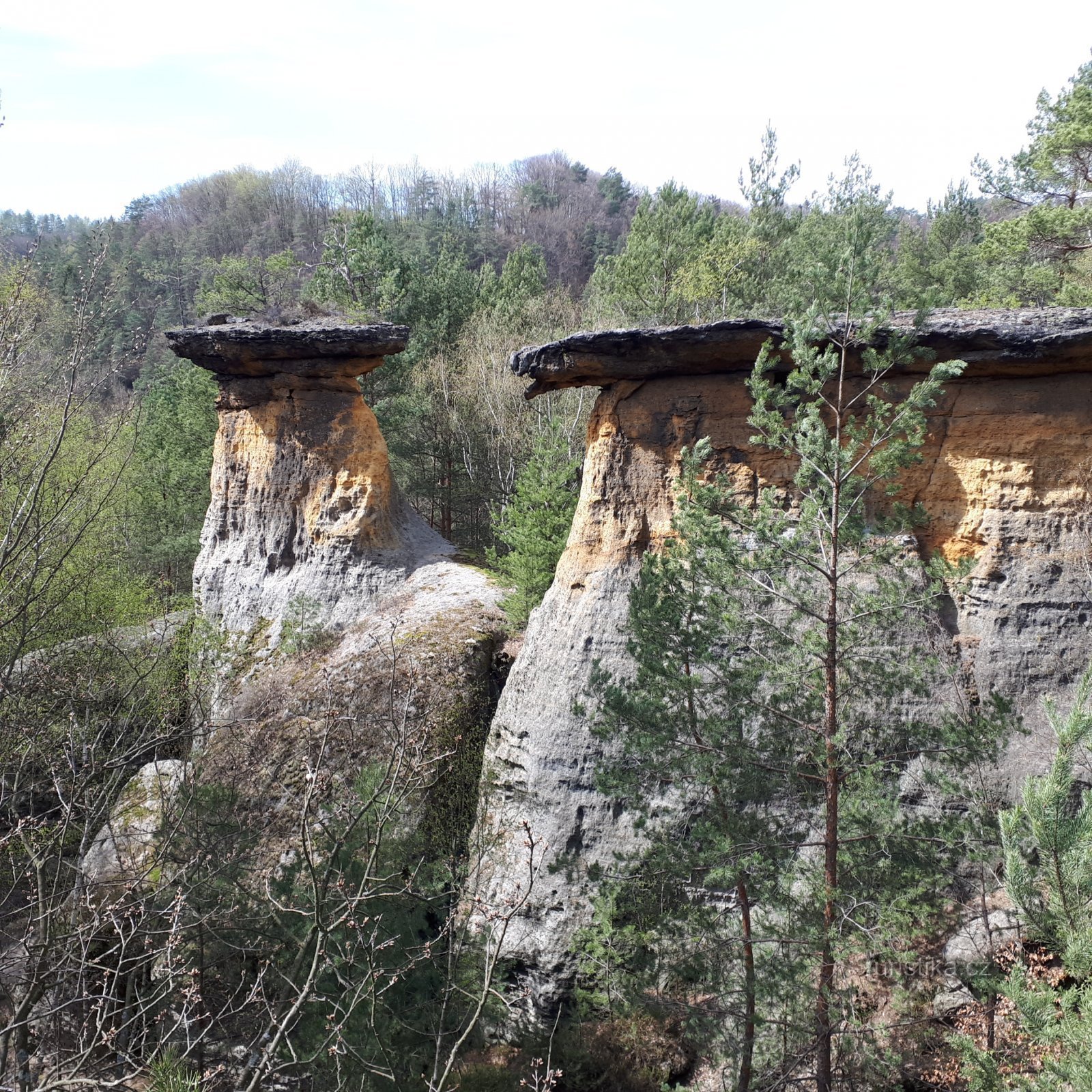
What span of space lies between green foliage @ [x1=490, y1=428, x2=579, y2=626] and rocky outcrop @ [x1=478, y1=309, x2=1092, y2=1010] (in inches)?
128

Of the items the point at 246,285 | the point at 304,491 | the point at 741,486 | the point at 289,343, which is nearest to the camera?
the point at 741,486

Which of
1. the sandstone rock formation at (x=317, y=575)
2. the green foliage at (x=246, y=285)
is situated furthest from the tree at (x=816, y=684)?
the green foliage at (x=246, y=285)

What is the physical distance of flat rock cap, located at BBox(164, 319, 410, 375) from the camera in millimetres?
15406

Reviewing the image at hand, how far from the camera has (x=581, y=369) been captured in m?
10.3

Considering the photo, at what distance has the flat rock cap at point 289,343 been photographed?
15406mm

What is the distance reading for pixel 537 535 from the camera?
48.5 ft

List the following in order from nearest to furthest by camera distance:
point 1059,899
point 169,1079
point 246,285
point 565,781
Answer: point 169,1079, point 1059,899, point 565,781, point 246,285

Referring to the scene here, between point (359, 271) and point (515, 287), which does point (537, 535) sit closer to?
point (359, 271)

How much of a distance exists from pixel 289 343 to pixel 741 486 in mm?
9726

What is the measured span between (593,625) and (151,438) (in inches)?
900

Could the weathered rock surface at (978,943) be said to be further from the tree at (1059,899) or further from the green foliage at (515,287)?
the green foliage at (515,287)

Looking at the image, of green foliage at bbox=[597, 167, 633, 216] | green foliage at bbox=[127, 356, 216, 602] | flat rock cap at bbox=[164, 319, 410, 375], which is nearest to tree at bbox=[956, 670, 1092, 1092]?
flat rock cap at bbox=[164, 319, 410, 375]

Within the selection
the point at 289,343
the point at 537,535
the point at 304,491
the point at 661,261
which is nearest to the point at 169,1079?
the point at 537,535

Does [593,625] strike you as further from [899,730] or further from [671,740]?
[899,730]
